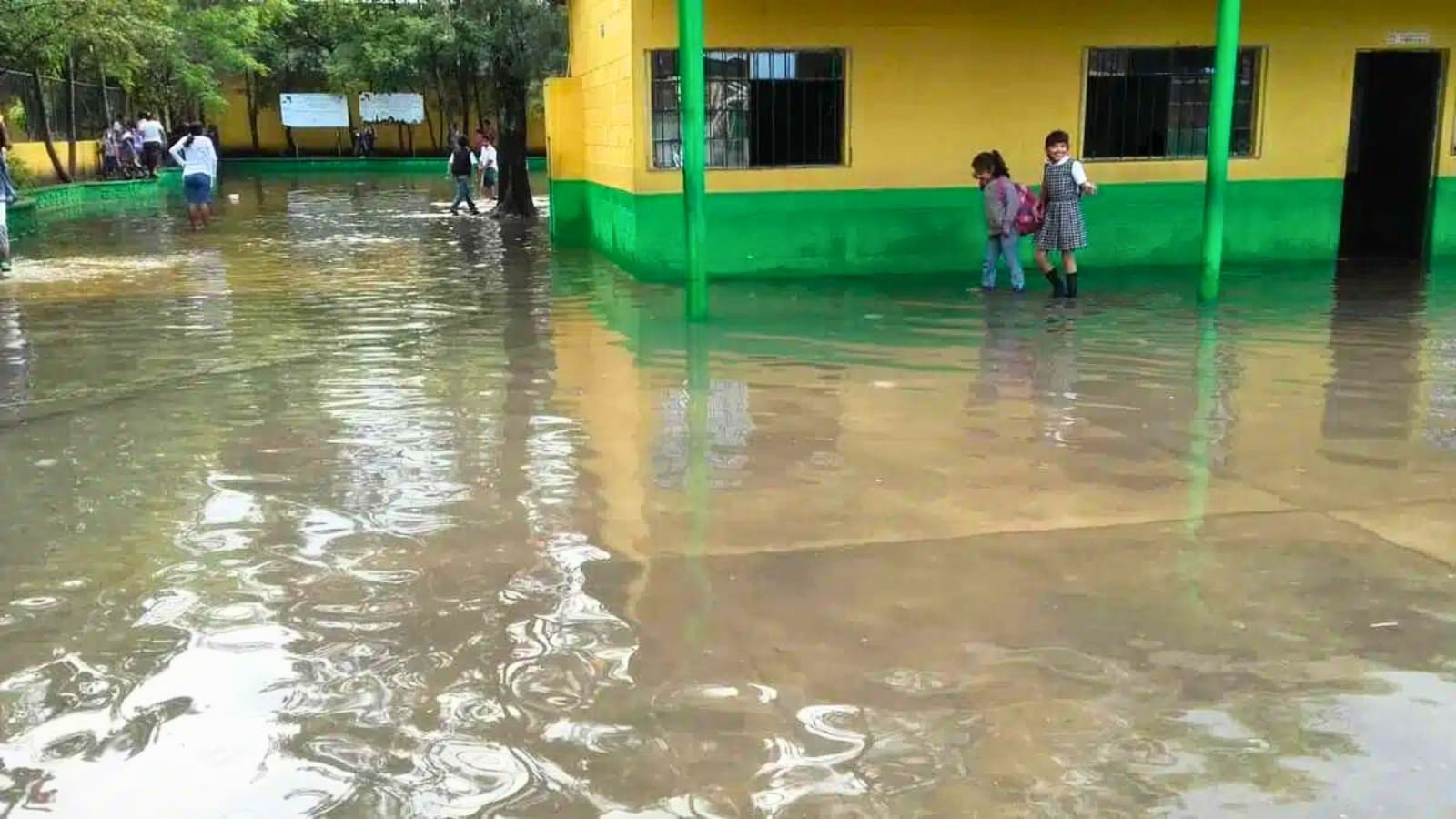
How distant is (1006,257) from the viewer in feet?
38.7

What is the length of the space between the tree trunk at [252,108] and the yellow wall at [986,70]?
1424 inches

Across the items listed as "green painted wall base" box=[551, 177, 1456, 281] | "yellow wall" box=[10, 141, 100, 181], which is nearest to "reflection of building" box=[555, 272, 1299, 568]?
"green painted wall base" box=[551, 177, 1456, 281]

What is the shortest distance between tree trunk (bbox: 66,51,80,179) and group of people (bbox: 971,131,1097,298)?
22.4 metres

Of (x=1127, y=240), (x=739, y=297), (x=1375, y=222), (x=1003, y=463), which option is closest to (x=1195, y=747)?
(x=1003, y=463)

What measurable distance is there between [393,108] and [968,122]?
37.4 meters

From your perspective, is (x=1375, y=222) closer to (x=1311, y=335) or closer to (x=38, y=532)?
(x=1311, y=335)

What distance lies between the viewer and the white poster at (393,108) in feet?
153

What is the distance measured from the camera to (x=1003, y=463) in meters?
6.17

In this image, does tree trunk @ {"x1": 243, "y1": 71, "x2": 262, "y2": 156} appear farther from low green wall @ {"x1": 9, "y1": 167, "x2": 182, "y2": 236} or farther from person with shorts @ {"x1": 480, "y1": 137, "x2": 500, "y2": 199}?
person with shorts @ {"x1": 480, "y1": 137, "x2": 500, "y2": 199}

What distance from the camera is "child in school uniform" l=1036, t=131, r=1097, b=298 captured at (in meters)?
11.2

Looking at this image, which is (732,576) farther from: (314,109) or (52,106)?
(314,109)

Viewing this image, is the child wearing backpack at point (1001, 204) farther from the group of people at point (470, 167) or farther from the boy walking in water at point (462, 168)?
the boy walking in water at point (462, 168)

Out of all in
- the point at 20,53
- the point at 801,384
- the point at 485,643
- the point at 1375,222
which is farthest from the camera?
the point at 20,53

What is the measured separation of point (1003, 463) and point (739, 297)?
5977 mm
